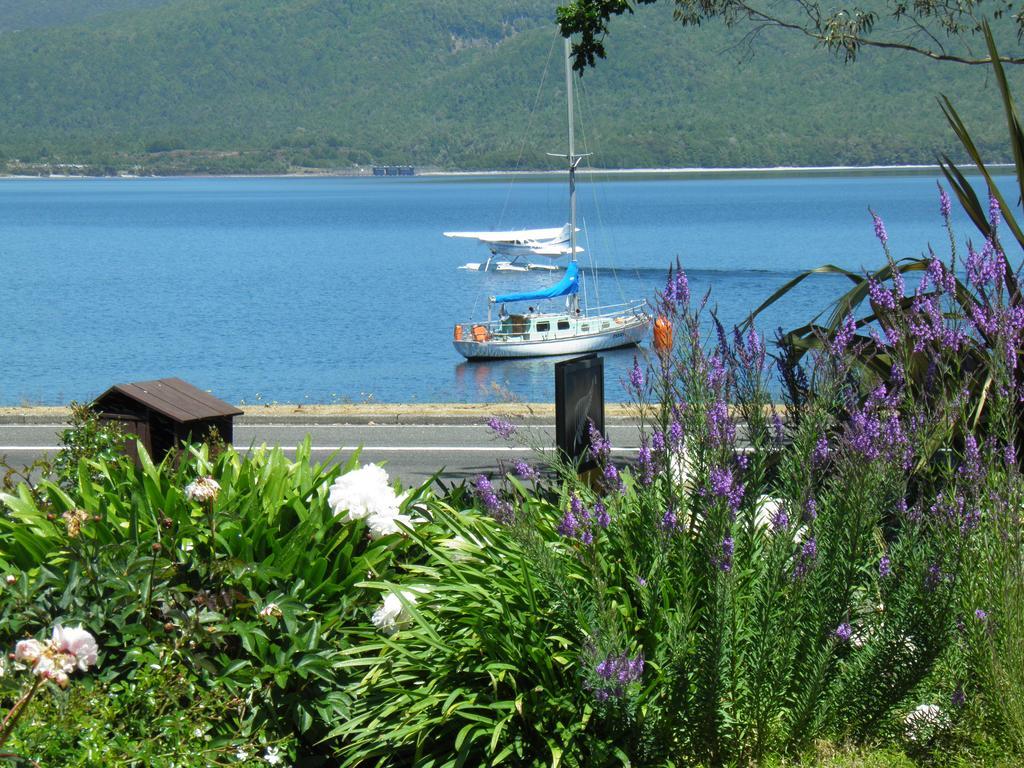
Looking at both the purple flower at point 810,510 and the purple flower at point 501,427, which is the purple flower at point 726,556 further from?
the purple flower at point 501,427

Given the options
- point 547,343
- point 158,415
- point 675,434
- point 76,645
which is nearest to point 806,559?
point 675,434

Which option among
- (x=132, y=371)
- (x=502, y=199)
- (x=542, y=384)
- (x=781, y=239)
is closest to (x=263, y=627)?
(x=542, y=384)

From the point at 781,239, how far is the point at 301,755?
97997 mm

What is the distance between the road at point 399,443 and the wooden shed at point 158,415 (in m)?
3.56

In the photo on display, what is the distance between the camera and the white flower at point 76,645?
118 inches

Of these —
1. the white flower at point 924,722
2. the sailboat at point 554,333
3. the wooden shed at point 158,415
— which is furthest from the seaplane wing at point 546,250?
the white flower at point 924,722

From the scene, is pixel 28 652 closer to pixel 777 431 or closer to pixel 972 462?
pixel 777 431

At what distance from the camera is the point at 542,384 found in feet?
120

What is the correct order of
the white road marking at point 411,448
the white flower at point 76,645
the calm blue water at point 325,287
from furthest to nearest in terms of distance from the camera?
1. the calm blue water at point 325,287
2. the white road marking at point 411,448
3. the white flower at point 76,645

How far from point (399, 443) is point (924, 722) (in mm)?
8876

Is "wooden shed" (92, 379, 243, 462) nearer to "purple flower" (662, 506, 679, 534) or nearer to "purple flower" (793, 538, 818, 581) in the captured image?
"purple flower" (662, 506, 679, 534)

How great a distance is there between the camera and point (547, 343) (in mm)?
41094

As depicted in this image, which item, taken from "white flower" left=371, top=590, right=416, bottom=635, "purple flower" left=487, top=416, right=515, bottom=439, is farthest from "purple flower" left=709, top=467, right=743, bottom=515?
"white flower" left=371, top=590, right=416, bottom=635

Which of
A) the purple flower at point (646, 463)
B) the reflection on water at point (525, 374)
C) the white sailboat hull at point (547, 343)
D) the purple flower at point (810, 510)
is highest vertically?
the purple flower at point (646, 463)
